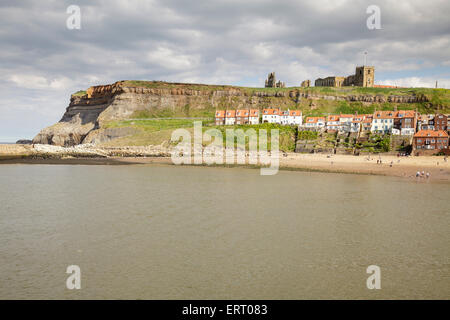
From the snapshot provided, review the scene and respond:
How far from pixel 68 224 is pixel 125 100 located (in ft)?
359

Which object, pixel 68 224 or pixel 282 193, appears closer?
pixel 68 224

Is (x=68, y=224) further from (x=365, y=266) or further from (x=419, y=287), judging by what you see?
(x=419, y=287)

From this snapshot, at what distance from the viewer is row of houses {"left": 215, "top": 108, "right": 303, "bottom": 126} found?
99.8m

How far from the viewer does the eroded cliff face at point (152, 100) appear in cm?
12156

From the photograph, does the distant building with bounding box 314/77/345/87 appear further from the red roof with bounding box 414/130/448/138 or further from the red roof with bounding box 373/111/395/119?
the red roof with bounding box 414/130/448/138

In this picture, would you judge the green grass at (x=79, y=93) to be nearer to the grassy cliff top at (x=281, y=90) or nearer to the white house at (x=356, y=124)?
the grassy cliff top at (x=281, y=90)

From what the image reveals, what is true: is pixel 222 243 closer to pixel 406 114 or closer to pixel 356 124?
pixel 406 114

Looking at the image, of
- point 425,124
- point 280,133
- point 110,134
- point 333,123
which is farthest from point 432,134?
point 110,134

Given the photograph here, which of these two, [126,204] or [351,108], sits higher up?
[351,108]

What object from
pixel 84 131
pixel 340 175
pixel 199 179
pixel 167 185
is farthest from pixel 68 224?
pixel 84 131

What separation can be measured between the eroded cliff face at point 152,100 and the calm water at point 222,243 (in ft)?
314
